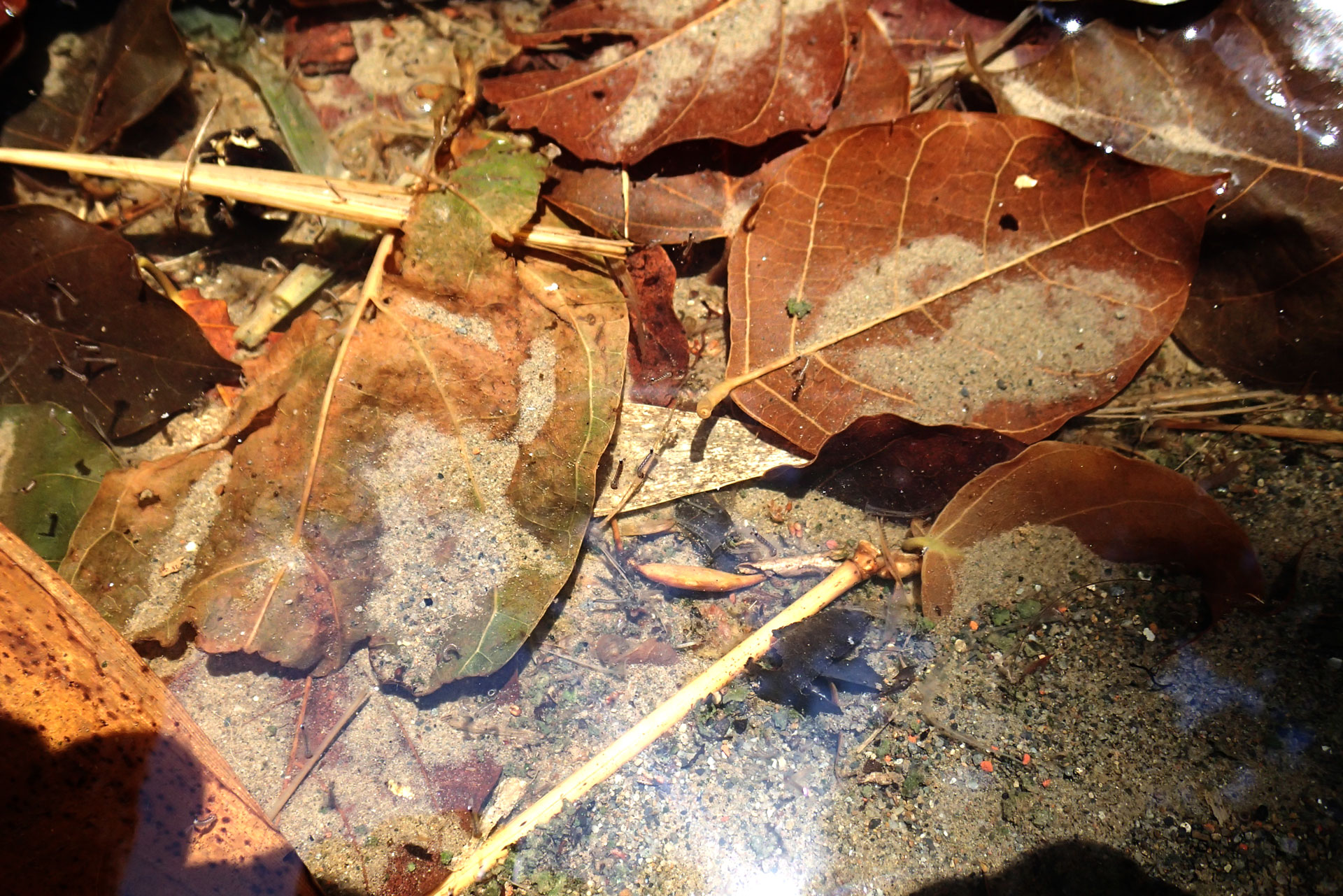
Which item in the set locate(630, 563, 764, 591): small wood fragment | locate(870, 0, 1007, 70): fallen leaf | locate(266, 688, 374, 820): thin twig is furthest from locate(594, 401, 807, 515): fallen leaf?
locate(870, 0, 1007, 70): fallen leaf

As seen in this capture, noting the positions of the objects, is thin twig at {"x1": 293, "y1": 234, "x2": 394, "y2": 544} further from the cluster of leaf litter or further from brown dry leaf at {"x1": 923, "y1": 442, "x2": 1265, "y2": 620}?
brown dry leaf at {"x1": 923, "y1": 442, "x2": 1265, "y2": 620}

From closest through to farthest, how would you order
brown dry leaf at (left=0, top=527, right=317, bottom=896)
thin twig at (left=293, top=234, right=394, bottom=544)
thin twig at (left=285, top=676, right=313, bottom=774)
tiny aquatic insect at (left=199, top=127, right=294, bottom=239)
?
brown dry leaf at (left=0, top=527, right=317, bottom=896)
thin twig at (left=293, top=234, right=394, bottom=544)
thin twig at (left=285, top=676, right=313, bottom=774)
tiny aquatic insect at (left=199, top=127, right=294, bottom=239)

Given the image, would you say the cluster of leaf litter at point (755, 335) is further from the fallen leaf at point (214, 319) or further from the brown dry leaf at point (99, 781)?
the fallen leaf at point (214, 319)

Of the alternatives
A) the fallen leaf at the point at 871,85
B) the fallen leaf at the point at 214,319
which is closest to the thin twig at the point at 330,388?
the fallen leaf at the point at 214,319

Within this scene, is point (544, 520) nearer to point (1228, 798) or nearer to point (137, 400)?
point (137, 400)

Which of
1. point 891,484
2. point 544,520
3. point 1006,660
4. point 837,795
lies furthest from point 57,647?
point 1006,660
